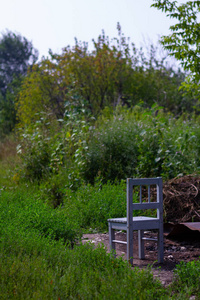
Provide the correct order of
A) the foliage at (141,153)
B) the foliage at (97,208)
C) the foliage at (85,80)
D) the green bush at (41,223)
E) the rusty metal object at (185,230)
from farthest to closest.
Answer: the foliage at (85,80) → the foliage at (141,153) → the foliage at (97,208) → the rusty metal object at (185,230) → the green bush at (41,223)

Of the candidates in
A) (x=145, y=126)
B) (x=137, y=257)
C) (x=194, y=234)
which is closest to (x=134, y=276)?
(x=137, y=257)

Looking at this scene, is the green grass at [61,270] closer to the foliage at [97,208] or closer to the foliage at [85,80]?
the foliage at [97,208]

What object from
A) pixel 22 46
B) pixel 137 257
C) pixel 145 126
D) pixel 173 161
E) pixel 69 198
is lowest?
pixel 137 257

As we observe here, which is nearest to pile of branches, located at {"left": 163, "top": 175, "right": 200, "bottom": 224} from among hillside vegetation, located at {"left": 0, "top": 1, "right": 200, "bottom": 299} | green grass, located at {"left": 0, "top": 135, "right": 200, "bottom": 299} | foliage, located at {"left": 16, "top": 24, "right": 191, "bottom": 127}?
hillside vegetation, located at {"left": 0, "top": 1, "right": 200, "bottom": 299}

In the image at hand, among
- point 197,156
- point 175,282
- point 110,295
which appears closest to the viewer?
point 110,295

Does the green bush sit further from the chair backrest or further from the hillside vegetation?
the chair backrest

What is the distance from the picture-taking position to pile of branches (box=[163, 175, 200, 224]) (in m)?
7.00

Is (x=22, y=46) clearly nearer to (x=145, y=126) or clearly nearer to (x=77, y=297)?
(x=145, y=126)

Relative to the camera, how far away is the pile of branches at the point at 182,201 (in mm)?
7004

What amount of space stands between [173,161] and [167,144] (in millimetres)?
516

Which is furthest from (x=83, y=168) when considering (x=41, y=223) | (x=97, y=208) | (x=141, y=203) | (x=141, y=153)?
(x=141, y=203)

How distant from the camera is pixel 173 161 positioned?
826 centimetres

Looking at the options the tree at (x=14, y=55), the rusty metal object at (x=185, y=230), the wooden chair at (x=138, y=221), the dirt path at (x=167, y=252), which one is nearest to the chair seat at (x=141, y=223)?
the wooden chair at (x=138, y=221)

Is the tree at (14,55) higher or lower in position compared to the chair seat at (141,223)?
higher
